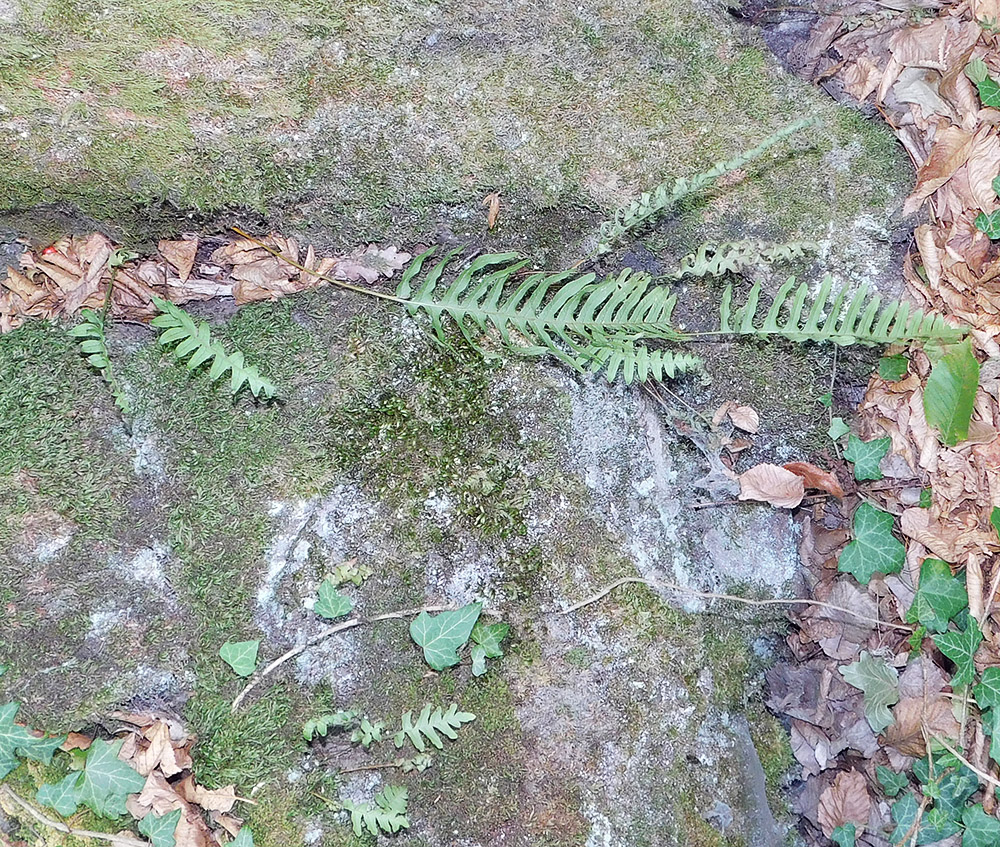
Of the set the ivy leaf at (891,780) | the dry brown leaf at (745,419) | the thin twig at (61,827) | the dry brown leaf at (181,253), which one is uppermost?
the dry brown leaf at (181,253)

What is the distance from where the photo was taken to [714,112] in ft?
8.53

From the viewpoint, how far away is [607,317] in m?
2.42

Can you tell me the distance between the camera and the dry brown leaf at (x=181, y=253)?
2520mm

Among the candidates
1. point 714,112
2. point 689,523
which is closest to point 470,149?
point 714,112

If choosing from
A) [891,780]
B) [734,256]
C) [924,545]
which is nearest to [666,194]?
[734,256]

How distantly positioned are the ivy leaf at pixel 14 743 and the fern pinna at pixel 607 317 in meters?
1.65

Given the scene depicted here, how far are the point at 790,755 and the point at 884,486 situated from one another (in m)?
1.01

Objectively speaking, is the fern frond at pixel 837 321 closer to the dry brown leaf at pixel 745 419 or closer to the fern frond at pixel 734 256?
the fern frond at pixel 734 256

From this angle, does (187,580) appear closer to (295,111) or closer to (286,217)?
(286,217)

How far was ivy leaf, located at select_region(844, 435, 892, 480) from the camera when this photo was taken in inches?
102

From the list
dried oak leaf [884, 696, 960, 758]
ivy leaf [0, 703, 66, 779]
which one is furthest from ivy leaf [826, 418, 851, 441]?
ivy leaf [0, 703, 66, 779]

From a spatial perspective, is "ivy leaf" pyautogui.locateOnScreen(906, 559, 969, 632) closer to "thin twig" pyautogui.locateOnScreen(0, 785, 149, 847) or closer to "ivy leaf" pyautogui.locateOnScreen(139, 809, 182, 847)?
"ivy leaf" pyautogui.locateOnScreen(139, 809, 182, 847)

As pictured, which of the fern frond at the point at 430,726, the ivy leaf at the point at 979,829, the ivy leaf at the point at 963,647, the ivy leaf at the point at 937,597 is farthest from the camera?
the ivy leaf at the point at 937,597

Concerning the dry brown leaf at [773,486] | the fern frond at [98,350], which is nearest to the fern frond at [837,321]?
the dry brown leaf at [773,486]
